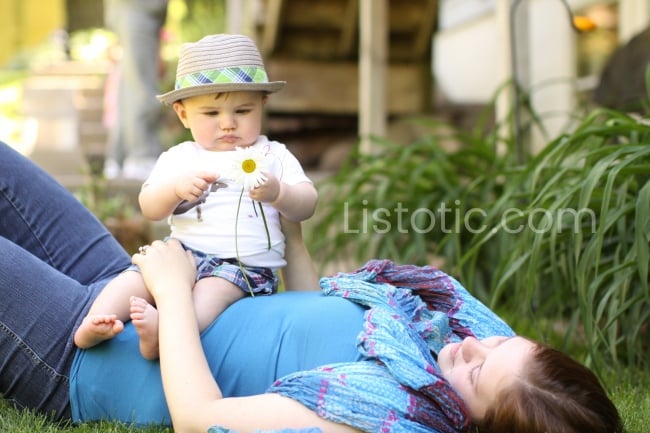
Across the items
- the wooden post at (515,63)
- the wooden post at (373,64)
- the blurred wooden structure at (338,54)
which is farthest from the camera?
the blurred wooden structure at (338,54)

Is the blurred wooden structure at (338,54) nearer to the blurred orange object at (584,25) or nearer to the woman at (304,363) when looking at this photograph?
the blurred orange object at (584,25)

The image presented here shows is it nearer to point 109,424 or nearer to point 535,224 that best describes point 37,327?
point 109,424

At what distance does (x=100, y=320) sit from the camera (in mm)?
2127

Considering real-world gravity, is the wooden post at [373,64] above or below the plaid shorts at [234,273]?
above

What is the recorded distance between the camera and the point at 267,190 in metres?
2.12

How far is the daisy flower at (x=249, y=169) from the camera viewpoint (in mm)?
2080

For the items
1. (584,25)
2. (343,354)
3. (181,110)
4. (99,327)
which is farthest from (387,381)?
(584,25)

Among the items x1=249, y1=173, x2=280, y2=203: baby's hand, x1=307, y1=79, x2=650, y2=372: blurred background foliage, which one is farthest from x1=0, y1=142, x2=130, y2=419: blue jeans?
x1=307, y1=79, x2=650, y2=372: blurred background foliage

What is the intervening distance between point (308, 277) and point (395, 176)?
206cm

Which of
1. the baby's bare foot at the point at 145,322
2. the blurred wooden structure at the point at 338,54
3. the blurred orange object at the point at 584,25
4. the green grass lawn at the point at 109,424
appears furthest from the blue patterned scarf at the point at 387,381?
the blurred wooden structure at the point at 338,54

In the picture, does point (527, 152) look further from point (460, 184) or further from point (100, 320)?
point (100, 320)

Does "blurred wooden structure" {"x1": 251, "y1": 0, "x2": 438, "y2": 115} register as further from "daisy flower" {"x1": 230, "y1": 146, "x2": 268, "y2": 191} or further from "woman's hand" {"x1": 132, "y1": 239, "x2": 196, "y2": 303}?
"daisy flower" {"x1": 230, "y1": 146, "x2": 268, "y2": 191}

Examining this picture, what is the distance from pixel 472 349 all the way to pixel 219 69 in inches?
33.7

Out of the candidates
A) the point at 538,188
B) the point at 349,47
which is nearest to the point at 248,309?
the point at 538,188
